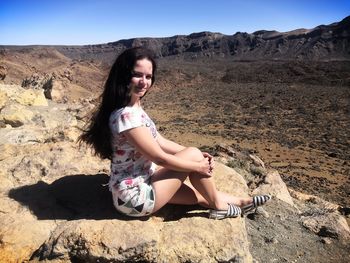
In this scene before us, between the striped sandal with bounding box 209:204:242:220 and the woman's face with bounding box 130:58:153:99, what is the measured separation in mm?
1109

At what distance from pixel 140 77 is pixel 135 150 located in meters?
0.55

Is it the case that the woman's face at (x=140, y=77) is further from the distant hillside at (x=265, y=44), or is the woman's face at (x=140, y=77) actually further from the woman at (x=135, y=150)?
the distant hillside at (x=265, y=44)

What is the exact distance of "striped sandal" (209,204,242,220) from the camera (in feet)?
10.7

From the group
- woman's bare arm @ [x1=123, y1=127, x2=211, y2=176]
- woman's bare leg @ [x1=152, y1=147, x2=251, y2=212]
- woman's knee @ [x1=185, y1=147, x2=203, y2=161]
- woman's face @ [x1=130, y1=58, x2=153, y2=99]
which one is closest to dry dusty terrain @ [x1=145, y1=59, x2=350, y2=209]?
woman's bare leg @ [x1=152, y1=147, x2=251, y2=212]

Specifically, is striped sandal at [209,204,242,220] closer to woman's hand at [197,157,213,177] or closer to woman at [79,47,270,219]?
woman at [79,47,270,219]

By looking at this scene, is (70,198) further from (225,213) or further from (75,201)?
(225,213)

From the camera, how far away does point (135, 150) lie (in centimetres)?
306

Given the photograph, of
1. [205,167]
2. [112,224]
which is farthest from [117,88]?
[112,224]

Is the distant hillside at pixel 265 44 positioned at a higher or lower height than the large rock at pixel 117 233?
lower

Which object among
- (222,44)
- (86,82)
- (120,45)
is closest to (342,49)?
(222,44)

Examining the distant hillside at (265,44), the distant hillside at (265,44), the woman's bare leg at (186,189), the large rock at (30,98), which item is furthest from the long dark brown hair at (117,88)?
the distant hillside at (265,44)

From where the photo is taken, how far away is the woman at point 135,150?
295 cm

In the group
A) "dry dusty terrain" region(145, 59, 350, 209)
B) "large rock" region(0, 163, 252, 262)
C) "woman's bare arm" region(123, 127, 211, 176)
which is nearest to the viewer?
"large rock" region(0, 163, 252, 262)

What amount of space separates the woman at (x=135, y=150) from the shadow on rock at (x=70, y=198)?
0.27m
